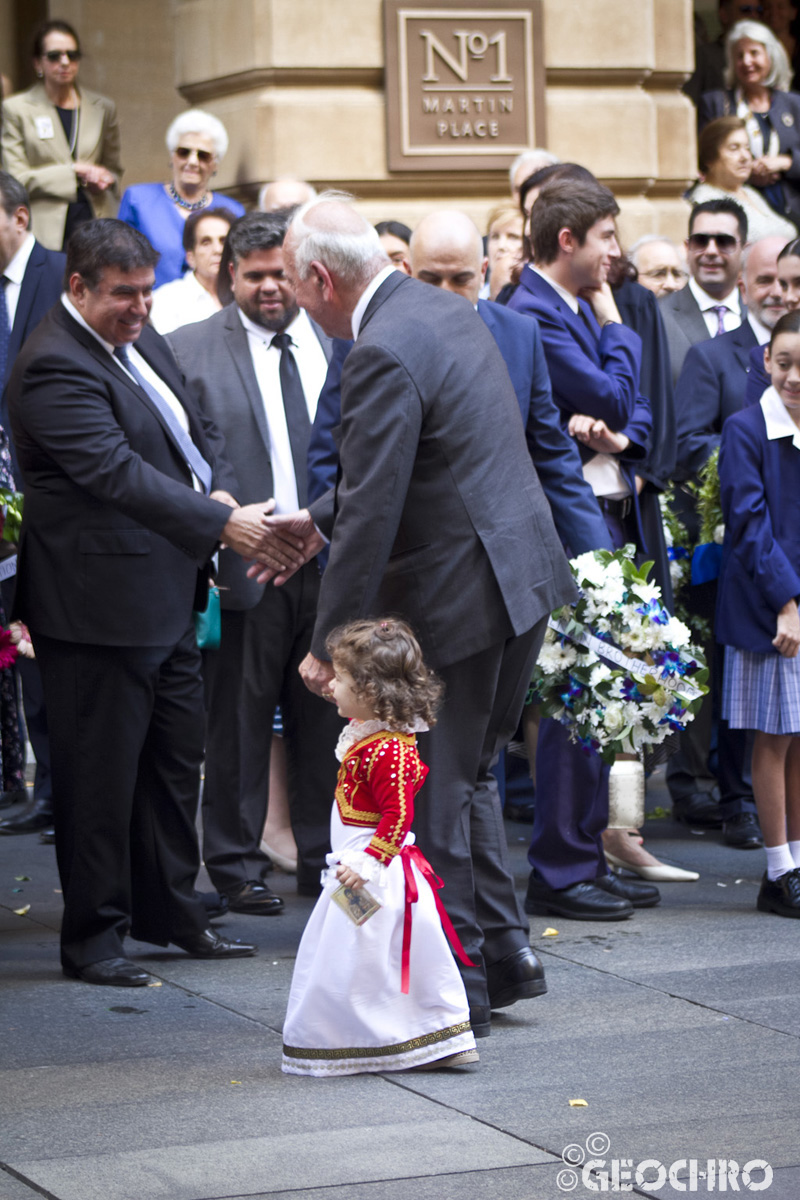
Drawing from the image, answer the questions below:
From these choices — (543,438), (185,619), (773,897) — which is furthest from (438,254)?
(773,897)

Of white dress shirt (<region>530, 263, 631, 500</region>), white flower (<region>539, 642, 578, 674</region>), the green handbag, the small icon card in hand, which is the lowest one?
the small icon card in hand

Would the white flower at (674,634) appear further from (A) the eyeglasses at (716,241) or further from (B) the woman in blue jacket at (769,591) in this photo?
(A) the eyeglasses at (716,241)

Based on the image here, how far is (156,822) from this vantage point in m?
5.99

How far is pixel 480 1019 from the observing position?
5.09 metres

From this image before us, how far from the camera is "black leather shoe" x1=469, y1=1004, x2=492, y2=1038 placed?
507 cm

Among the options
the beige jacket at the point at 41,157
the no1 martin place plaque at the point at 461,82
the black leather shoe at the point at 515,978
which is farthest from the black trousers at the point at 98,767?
the no1 martin place plaque at the point at 461,82

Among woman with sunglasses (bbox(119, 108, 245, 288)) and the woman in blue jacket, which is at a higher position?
woman with sunglasses (bbox(119, 108, 245, 288))

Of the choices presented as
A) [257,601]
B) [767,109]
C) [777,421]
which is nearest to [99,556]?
[257,601]

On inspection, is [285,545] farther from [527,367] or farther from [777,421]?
[777,421]

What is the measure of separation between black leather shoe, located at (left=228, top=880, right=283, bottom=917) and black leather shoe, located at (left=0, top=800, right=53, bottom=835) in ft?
5.27

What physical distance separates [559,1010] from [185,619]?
1633 millimetres

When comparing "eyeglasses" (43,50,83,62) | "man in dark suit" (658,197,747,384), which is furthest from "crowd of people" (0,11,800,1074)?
"eyeglasses" (43,50,83,62)

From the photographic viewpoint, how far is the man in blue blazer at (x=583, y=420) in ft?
21.5

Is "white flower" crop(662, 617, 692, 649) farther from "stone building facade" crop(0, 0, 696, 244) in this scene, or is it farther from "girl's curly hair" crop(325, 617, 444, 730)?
"stone building facade" crop(0, 0, 696, 244)
